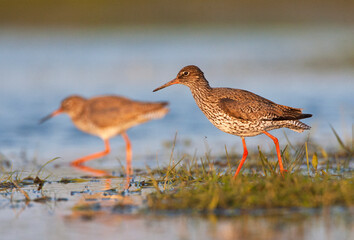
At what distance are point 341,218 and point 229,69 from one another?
53.5 feet

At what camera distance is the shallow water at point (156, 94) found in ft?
17.7

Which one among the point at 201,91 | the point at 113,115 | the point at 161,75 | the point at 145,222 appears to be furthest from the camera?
the point at 161,75

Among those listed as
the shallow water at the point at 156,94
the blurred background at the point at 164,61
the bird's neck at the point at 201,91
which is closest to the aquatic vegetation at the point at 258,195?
the shallow water at the point at 156,94

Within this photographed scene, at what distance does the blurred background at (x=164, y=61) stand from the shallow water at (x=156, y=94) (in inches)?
2.1

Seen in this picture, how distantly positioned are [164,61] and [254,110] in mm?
16012

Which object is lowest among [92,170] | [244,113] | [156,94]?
[92,170]

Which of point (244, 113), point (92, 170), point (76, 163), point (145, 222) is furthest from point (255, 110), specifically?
point (76, 163)

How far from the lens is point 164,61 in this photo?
23.3m

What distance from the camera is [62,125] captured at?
45.7 ft

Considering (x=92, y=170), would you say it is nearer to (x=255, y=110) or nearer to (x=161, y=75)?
(x=255, y=110)

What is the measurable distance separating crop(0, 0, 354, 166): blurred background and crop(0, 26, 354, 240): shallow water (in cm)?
5

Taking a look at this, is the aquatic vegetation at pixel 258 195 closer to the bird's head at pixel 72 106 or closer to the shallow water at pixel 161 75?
the shallow water at pixel 161 75

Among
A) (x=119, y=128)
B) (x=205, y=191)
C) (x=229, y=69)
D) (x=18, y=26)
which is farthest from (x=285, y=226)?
(x=18, y=26)

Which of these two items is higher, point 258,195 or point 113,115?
point 113,115
